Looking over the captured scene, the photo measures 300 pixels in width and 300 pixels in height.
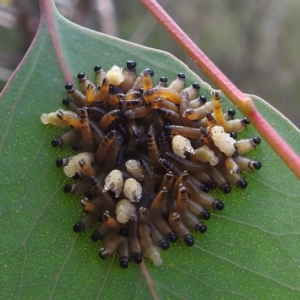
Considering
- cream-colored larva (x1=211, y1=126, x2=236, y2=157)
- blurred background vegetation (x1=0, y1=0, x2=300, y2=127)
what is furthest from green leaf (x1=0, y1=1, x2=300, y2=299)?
blurred background vegetation (x1=0, y1=0, x2=300, y2=127)

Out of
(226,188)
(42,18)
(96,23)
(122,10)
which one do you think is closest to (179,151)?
(226,188)

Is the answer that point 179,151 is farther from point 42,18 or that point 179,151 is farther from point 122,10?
point 122,10

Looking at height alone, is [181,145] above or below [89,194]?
above

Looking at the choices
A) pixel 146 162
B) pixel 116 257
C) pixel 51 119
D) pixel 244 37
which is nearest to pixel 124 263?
pixel 116 257

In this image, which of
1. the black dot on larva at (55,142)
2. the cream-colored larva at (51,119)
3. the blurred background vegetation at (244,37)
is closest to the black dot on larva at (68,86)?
the cream-colored larva at (51,119)

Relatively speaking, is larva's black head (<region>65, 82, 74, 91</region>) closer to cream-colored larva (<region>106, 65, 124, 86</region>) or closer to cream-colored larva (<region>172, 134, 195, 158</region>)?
cream-colored larva (<region>106, 65, 124, 86</region>)

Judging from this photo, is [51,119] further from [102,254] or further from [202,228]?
[202,228]
